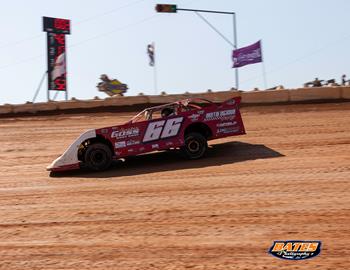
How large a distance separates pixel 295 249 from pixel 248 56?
18.9 meters

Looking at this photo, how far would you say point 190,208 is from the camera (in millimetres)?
6449

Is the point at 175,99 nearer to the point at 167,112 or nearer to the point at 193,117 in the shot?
the point at 167,112

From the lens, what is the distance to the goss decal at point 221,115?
9719 millimetres

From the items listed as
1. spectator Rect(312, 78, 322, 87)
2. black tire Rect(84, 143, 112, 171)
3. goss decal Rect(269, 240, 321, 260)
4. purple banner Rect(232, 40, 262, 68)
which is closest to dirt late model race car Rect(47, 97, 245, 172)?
black tire Rect(84, 143, 112, 171)

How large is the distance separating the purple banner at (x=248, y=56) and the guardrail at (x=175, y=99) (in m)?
6.82

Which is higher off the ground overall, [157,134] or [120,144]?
[157,134]

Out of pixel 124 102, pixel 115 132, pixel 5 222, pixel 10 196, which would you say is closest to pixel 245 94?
pixel 124 102

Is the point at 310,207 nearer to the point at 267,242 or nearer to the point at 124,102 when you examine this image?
the point at 267,242

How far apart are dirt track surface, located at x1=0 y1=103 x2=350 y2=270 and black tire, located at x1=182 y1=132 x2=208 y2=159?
23 cm

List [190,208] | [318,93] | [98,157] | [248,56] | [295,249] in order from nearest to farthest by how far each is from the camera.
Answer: [295,249]
[190,208]
[98,157]
[318,93]
[248,56]

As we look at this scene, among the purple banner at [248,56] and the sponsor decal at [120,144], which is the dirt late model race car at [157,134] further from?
the purple banner at [248,56]

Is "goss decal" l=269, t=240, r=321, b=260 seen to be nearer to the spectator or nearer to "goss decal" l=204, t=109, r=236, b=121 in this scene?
"goss decal" l=204, t=109, r=236, b=121

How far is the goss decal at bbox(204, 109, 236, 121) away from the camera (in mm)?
9719

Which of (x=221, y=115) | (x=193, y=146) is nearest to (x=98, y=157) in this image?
(x=193, y=146)
